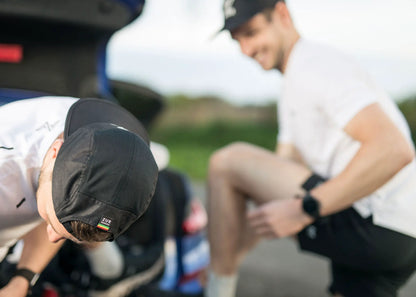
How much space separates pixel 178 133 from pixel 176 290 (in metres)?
12.0

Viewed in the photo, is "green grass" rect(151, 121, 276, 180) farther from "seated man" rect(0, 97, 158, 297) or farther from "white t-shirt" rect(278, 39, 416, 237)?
"seated man" rect(0, 97, 158, 297)

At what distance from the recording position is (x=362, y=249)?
7.12ft

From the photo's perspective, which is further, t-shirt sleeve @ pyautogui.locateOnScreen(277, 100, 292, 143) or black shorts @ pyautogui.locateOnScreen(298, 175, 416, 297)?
t-shirt sleeve @ pyautogui.locateOnScreen(277, 100, 292, 143)

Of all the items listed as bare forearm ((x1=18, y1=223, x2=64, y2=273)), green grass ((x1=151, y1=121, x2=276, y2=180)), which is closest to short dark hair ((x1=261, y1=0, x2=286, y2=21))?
bare forearm ((x1=18, y1=223, x2=64, y2=273))

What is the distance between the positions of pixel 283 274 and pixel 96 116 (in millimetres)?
2916

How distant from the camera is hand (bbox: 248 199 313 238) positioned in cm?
215

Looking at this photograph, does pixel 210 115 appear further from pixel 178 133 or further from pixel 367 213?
pixel 367 213

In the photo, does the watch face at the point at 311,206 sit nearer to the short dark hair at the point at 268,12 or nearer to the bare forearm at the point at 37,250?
the short dark hair at the point at 268,12

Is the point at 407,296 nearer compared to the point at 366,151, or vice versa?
the point at 366,151

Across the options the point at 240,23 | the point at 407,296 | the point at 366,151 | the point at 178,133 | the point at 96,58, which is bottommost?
the point at 178,133

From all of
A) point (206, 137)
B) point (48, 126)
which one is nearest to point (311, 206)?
point (48, 126)

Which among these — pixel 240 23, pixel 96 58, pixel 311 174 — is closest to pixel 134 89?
pixel 96 58

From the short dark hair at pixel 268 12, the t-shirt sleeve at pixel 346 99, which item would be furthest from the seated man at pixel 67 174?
the short dark hair at pixel 268 12

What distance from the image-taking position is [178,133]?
14789 mm
